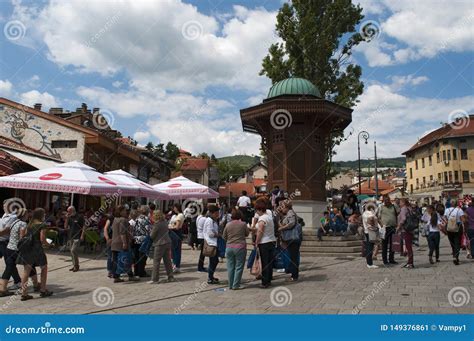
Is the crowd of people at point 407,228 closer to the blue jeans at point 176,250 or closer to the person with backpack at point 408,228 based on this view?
the person with backpack at point 408,228

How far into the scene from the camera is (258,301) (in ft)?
22.1

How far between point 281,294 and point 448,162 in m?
56.5

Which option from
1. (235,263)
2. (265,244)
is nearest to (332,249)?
(265,244)

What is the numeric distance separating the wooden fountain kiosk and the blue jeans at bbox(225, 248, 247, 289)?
7332mm

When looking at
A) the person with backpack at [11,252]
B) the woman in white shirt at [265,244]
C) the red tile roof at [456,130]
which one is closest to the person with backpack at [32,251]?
the person with backpack at [11,252]

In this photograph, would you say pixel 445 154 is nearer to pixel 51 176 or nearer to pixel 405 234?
pixel 405 234

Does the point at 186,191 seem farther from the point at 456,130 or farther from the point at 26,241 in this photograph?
the point at 456,130

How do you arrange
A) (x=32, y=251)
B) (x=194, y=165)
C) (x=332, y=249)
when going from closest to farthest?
(x=32, y=251)
(x=332, y=249)
(x=194, y=165)

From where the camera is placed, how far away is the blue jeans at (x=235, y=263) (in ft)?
25.6

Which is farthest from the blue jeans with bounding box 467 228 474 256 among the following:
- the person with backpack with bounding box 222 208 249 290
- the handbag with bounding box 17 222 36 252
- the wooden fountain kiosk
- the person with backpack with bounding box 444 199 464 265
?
the handbag with bounding box 17 222 36 252

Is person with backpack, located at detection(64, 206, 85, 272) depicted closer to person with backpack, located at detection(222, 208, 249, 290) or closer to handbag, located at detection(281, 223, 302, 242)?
person with backpack, located at detection(222, 208, 249, 290)

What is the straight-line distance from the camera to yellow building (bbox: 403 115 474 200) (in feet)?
173

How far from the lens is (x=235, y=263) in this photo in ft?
26.1

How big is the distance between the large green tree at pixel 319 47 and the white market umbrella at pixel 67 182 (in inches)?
506
